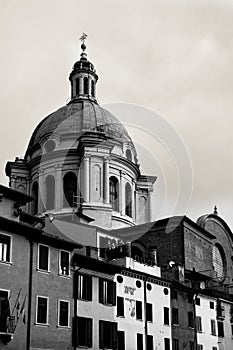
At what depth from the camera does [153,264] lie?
53.7m

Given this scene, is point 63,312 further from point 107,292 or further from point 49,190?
point 49,190

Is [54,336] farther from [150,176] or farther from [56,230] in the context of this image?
[150,176]

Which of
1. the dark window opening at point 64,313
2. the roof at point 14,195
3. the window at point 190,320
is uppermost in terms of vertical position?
the roof at point 14,195

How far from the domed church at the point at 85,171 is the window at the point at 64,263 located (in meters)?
22.8

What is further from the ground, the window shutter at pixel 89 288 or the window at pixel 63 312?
the window shutter at pixel 89 288

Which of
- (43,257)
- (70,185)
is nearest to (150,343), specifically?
(43,257)

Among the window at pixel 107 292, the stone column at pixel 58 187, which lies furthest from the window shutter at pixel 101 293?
the stone column at pixel 58 187

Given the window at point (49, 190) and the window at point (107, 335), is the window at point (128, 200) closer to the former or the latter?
the window at point (49, 190)

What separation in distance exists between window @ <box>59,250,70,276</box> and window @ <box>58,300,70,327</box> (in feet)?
6.31

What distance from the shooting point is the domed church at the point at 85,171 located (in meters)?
69.8

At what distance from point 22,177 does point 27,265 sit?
37.7 m

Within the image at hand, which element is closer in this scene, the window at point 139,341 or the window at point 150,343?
the window at point 139,341

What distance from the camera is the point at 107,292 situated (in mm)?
45062

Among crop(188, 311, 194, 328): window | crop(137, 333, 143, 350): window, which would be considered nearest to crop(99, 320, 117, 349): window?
crop(137, 333, 143, 350): window
